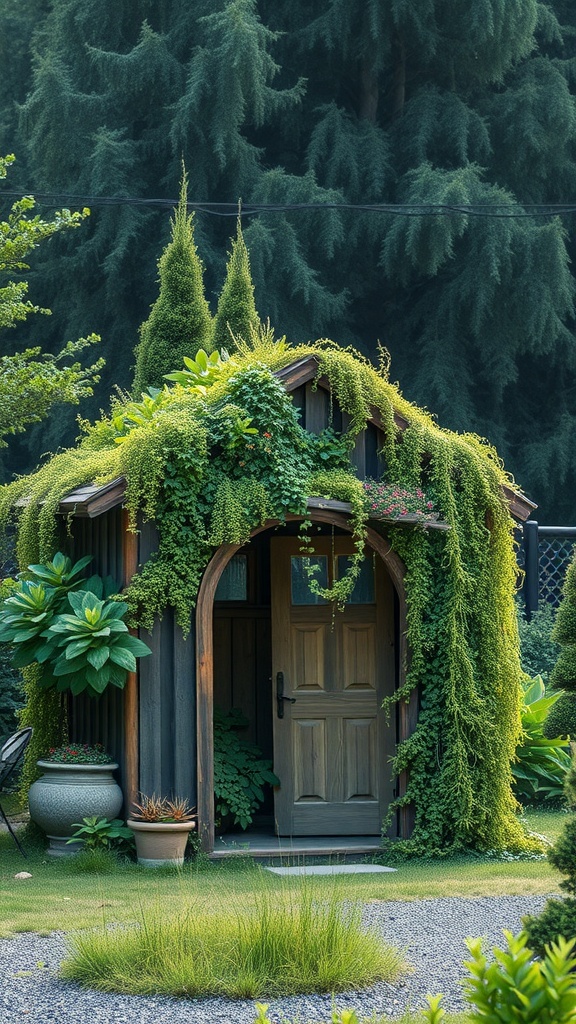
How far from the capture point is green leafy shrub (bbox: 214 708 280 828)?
11.3 meters

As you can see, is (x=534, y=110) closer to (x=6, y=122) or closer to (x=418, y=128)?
(x=418, y=128)

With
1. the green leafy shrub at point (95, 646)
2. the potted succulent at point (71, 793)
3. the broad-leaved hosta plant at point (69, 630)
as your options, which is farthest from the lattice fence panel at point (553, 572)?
the green leafy shrub at point (95, 646)

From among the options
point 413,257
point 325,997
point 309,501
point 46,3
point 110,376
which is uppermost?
point 46,3

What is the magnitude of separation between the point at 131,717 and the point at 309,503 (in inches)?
80.4

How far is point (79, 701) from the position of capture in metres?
11.7

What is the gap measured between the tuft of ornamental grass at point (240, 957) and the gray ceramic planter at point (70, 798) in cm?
347

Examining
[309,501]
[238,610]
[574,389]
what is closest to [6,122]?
[574,389]

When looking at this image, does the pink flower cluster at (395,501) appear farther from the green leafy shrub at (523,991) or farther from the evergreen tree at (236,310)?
the green leafy shrub at (523,991)

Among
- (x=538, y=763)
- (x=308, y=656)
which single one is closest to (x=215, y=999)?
(x=308, y=656)

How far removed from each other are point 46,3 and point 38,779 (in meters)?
22.4

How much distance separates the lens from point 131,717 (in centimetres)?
1028

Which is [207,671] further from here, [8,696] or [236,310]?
[236,310]

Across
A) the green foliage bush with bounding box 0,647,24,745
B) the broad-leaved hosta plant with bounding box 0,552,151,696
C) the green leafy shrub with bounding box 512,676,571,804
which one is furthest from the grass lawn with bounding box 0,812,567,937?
the green foliage bush with bounding box 0,647,24,745

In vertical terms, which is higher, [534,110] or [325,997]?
[534,110]
